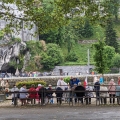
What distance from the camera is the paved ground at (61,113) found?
72.4ft

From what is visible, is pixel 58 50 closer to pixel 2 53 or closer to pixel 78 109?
pixel 2 53

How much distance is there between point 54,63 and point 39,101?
190 feet

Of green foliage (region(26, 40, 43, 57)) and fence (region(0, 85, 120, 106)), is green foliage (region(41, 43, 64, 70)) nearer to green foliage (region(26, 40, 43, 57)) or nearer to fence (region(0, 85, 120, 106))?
green foliage (region(26, 40, 43, 57))

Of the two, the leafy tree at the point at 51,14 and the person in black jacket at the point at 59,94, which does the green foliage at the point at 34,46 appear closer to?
the person in black jacket at the point at 59,94

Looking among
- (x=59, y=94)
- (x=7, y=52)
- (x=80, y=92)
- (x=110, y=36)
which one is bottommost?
(x=59, y=94)

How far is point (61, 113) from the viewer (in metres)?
24.0

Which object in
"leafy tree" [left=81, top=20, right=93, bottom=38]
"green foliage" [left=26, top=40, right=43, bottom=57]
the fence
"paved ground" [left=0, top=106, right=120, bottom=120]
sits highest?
"leafy tree" [left=81, top=20, right=93, bottom=38]

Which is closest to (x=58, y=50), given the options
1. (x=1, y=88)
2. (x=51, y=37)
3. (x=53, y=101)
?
(x=51, y=37)

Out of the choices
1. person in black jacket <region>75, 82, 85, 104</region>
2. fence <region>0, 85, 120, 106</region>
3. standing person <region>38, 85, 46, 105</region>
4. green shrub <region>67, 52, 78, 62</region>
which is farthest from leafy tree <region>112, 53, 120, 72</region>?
standing person <region>38, 85, 46, 105</region>

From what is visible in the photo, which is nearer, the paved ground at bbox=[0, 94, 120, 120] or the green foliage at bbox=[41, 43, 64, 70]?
the paved ground at bbox=[0, 94, 120, 120]

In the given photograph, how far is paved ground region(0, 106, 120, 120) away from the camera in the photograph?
869 inches

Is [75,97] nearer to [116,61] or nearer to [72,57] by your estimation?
[116,61]

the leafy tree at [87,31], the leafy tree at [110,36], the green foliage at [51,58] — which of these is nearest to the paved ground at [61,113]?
the green foliage at [51,58]

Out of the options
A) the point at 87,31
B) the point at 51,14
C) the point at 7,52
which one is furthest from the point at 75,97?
the point at 87,31
